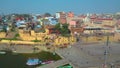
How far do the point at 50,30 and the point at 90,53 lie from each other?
812 centimetres

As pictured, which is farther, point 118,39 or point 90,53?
point 118,39

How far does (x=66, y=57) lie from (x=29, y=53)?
3.85 metres

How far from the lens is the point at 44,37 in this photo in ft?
75.6

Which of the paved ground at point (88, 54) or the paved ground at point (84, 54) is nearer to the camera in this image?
the paved ground at point (84, 54)

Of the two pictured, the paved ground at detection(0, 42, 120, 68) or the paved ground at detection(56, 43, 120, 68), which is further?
the paved ground at detection(56, 43, 120, 68)

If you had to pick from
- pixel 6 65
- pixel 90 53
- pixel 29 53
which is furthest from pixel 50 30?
pixel 6 65

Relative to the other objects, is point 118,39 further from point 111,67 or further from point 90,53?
point 111,67

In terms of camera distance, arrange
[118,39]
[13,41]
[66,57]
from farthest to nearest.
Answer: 1. [118,39]
2. [13,41]
3. [66,57]

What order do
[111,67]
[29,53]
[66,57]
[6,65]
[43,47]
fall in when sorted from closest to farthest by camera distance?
[111,67] → [6,65] → [66,57] → [29,53] → [43,47]

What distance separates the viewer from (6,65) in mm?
15445

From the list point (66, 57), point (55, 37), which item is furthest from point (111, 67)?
point (55, 37)

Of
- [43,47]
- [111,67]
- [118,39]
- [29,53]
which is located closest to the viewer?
[111,67]

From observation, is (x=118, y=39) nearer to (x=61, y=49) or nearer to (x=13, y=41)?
(x=61, y=49)

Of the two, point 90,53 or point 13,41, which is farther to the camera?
point 13,41
